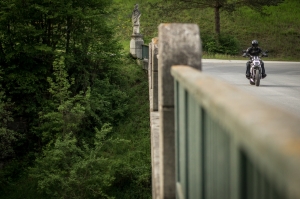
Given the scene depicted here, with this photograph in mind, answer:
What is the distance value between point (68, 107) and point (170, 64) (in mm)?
16117

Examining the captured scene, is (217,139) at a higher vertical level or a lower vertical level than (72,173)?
higher

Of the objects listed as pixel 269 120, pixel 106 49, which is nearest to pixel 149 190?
pixel 106 49

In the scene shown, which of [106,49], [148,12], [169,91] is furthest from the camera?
[148,12]

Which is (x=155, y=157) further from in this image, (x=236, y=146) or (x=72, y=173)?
(x=72, y=173)

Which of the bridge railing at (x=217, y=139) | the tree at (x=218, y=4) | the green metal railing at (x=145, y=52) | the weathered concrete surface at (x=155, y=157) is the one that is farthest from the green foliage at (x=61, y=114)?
the tree at (x=218, y=4)

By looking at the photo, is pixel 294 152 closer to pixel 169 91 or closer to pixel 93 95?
pixel 169 91

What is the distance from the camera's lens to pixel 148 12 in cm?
4694

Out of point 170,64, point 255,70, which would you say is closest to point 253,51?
point 255,70

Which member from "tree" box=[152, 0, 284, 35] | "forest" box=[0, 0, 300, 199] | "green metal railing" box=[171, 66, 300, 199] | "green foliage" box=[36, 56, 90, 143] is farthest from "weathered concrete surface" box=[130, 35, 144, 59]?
"green metal railing" box=[171, 66, 300, 199]

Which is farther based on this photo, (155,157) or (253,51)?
(253,51)

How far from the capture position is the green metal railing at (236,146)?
97cm

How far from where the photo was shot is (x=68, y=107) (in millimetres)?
19984

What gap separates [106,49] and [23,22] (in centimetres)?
385

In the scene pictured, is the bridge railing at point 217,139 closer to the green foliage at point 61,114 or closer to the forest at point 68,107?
the forest at point 68,107
